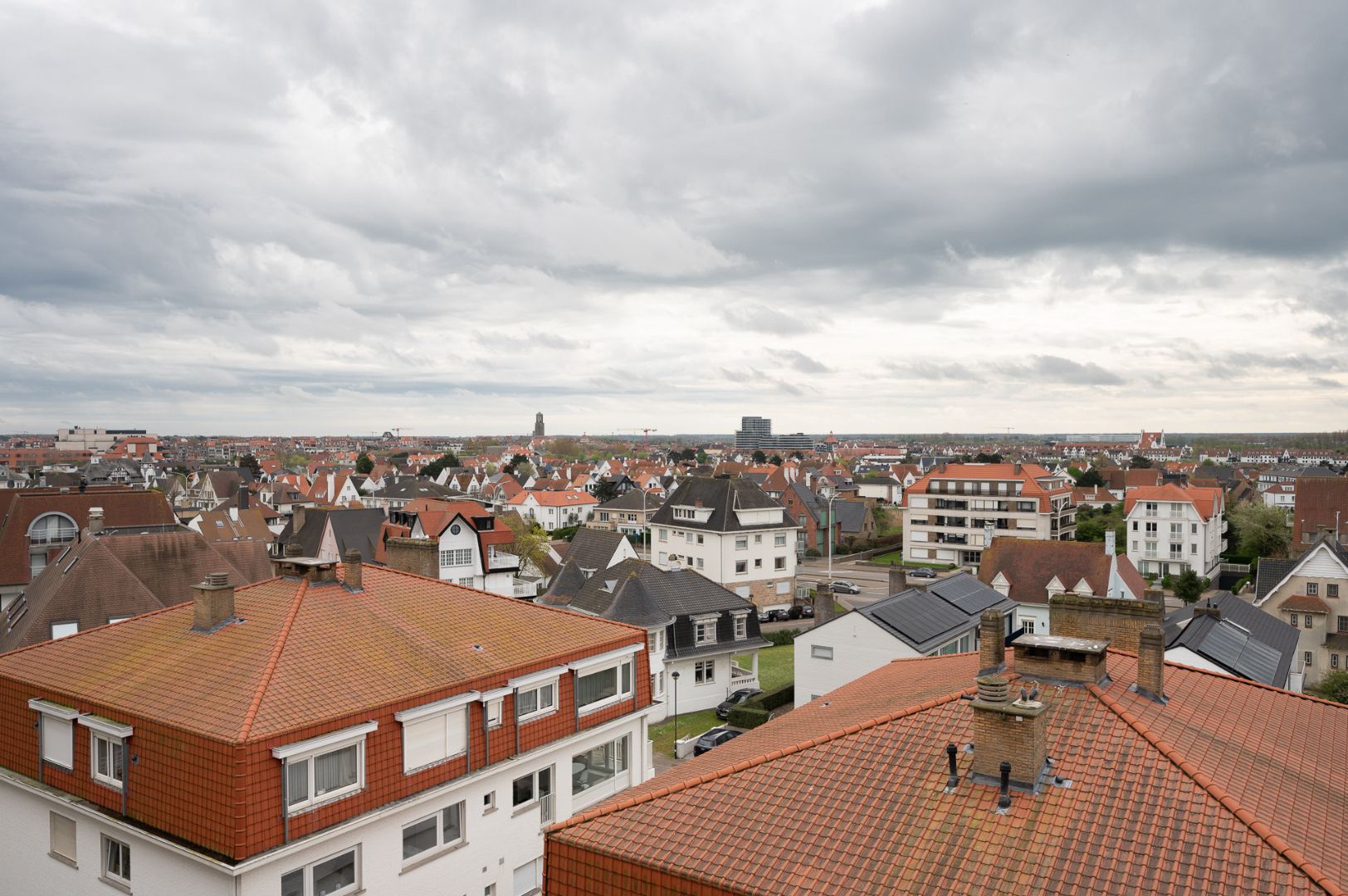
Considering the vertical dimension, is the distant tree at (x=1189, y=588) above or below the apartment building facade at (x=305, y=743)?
below

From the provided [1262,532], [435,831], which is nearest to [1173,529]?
[1262,532]

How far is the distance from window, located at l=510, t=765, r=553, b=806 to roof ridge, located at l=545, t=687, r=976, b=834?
25.2 ft

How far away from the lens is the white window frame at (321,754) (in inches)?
586

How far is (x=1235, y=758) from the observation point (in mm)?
11516

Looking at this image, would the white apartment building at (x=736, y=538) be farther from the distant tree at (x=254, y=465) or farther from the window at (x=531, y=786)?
the distant tree at (x=254, y=465)

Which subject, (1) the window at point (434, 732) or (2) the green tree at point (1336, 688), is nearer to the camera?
(1) the window at point (434, 732)

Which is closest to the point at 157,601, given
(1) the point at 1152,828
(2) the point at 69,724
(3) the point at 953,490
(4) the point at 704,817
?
(2) the point at 69,724

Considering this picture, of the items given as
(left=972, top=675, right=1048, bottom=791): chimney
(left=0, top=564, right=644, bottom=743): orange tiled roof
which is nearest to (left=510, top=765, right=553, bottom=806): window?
(left=0, top=564, right=644, bottom=743): orange tiled roof

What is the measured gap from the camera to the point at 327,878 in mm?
15859

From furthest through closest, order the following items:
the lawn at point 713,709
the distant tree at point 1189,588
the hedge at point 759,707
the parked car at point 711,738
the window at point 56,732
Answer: the distant tree at point 1189,588 → the lawn at point 713,709 → the hedge at point 759,707 → the parked car at point 711,738 → the window at point 56,732

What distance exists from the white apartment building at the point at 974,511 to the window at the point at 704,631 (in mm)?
50503

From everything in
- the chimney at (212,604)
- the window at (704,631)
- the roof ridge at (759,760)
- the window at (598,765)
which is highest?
the chimney at (212,604)

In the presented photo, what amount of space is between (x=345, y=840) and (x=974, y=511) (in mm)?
79170

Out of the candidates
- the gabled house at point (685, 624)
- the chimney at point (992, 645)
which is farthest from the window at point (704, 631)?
the chimney at point (992, 645)
